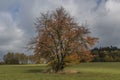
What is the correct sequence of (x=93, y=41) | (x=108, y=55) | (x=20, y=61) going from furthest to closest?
(x=20, y=61)
(x=108, y=55)
(x=93, y=41)

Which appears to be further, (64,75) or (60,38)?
(60,38)

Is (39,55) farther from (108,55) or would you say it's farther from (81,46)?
(108,55)

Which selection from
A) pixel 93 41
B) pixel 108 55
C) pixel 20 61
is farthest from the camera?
pixel 20 61

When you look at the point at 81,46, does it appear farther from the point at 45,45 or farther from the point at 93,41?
the point at 45,45

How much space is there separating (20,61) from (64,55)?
421 feet

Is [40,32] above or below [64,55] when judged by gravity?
above

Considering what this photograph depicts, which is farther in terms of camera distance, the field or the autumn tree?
the autumn tree

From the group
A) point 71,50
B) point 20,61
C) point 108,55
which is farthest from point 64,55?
point 20,61

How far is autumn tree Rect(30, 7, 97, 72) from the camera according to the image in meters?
70.7

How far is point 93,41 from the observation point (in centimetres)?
7038

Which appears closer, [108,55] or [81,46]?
[81,46]

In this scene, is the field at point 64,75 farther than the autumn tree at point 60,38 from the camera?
No

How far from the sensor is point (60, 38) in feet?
234

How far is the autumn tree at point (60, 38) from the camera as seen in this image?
232 ft
